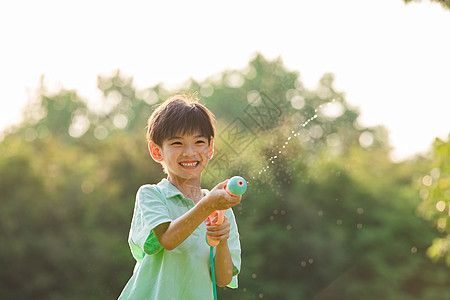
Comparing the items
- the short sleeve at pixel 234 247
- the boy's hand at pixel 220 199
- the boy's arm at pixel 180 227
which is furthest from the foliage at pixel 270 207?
the boy's hand at pixel 220 199

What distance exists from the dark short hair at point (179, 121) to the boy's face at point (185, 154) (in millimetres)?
21

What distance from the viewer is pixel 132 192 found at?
1541 centimetres

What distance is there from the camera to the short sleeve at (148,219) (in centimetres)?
233

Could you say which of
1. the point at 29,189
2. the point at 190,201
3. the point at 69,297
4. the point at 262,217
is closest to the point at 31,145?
the point at 29,189

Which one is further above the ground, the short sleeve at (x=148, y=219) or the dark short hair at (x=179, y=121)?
the dark short hair at (x=179, y=121)

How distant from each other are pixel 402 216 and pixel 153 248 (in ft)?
58.3

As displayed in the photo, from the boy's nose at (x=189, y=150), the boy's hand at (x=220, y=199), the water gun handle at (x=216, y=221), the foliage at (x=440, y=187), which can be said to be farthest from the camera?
the foliage at (x=440, y=187)

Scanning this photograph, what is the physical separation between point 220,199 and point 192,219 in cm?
15

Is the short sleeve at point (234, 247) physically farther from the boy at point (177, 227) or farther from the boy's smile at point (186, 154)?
the boy's smile at point (186, 154)

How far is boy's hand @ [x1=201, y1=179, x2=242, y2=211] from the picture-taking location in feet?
6.88

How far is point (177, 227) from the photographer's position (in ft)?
7.37

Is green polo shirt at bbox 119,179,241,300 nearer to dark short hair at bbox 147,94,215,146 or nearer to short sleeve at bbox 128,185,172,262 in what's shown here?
short sleeve at bbox 128,185,172,262

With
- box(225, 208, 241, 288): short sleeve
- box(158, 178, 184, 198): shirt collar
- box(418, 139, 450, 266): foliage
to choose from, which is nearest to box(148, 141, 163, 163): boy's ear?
box(158, 178, 184, 198): shirt collar

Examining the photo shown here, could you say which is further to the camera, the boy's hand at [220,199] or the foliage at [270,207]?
the foliage at [270,207]
